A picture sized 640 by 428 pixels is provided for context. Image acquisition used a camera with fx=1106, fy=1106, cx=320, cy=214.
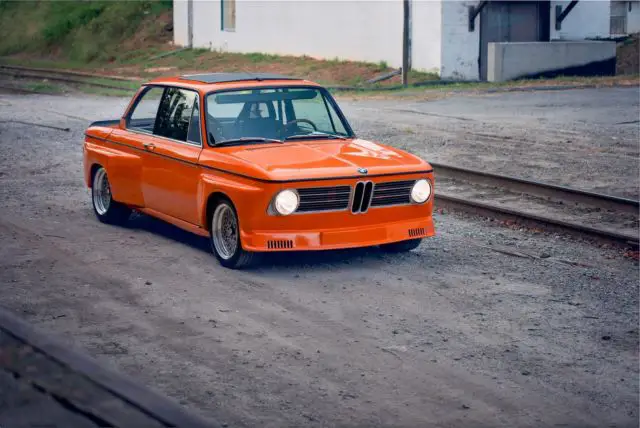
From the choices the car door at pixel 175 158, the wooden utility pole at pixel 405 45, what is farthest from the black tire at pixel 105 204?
the wooden utility pole at pixel 405 45

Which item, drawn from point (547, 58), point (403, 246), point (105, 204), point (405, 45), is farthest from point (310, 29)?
point (403, 246)

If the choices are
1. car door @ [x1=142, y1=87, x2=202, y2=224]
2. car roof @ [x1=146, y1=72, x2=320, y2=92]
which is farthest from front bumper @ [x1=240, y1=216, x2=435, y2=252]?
car roof @ [x1=146, y1=72, x2=320, y2=92]

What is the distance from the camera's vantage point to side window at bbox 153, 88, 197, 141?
9820mm

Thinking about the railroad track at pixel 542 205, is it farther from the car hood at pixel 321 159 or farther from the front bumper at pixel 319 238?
the front bumper at pixel 319 238

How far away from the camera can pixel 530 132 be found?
790 inches

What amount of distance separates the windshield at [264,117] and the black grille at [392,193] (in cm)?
106

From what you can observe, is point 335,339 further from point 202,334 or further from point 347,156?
point 347,156

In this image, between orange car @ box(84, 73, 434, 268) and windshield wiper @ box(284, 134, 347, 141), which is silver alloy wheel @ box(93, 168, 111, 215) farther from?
windshield wiper @ box(284, 134, 347, 141)

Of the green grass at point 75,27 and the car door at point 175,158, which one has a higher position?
the green grass at point 75,27

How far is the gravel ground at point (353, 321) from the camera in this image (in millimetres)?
5879

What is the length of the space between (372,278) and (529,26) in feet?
93.7

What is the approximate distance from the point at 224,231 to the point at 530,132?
11965mm

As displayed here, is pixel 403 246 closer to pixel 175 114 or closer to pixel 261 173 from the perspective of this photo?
pixel 261 173

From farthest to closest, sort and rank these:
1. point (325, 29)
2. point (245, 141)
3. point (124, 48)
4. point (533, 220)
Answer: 1. point (124, 48)
2. point (325, 29)
3. point (533, 220)
4. point (245, 141)
